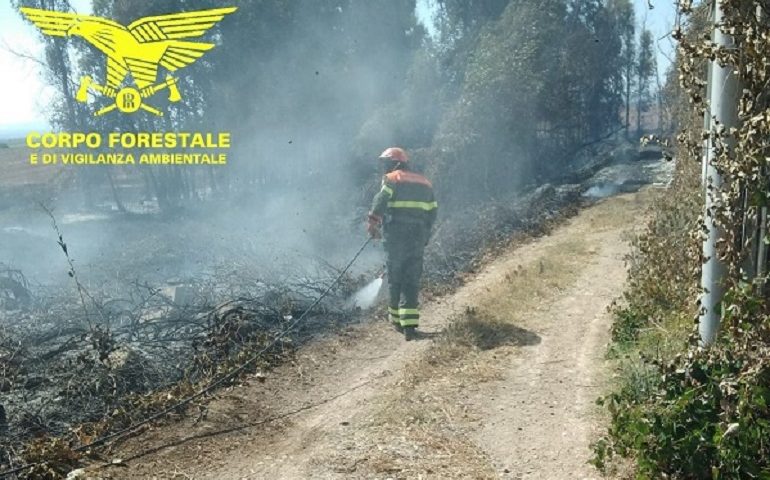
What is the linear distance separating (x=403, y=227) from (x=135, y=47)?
656 inches

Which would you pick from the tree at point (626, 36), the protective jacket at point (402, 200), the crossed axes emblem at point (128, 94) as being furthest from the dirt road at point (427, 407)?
the tree at point (626, 36)

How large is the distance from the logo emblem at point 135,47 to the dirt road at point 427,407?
1674 cm

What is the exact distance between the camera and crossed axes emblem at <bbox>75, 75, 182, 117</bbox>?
22.6m

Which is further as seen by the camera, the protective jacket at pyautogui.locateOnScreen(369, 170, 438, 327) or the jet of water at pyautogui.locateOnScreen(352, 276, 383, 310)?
the jet of water at pyautogui.locateOnScreen(352, 276, 383, 310)

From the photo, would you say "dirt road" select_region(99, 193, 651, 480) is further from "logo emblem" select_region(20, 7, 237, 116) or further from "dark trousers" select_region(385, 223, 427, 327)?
"logo emblem" select_region(20, 7, 237, 116)

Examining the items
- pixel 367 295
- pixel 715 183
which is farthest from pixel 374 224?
pixel 715 183

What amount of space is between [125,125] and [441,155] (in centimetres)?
1390

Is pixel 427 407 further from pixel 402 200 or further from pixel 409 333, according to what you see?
pixel 402 200

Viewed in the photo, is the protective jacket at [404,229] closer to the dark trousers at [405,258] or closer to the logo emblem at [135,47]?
the dark trousers at [405,258]

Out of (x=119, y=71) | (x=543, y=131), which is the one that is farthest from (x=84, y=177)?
(x=543, y=131)

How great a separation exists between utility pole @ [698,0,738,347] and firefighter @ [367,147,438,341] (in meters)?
3.87

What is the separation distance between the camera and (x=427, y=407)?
15.7 feet

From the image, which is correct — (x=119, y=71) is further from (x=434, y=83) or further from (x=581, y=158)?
(x=581, y=158)

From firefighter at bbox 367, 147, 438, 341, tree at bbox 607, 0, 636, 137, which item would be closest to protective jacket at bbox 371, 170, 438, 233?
firefighter at bbox 367, 147, 438, 341
